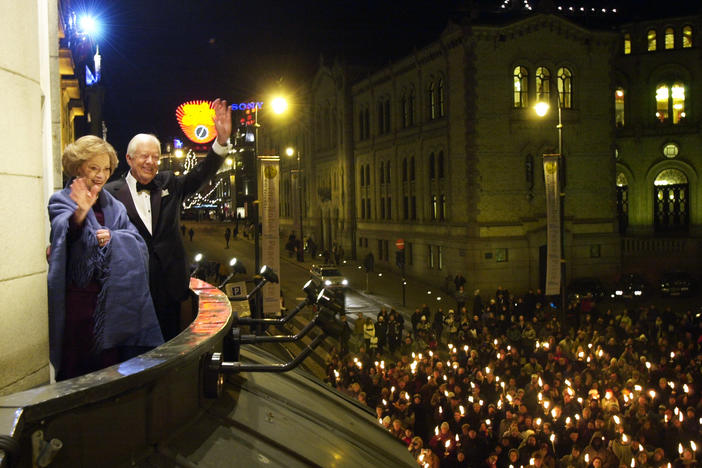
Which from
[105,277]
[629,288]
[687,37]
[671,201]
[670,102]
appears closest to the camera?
[105,277]

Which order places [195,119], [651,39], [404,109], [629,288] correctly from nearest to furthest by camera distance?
[629,288] → [651,39] → [404,109] → [195,119]

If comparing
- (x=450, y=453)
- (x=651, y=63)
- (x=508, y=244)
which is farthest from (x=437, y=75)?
(x=450, y=453)

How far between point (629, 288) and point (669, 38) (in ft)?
70.2

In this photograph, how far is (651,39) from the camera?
47344 mm

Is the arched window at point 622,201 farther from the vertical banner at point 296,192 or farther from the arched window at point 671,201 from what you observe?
the vertical banner at point 296,192

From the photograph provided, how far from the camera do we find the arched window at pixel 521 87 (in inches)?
1570

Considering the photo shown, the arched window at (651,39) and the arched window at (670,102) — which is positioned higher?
the arched window at (651,39)

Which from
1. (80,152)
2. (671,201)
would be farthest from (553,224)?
(671,201)

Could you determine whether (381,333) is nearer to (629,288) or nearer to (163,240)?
(629,288)

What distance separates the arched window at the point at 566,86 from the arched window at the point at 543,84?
2.73 feet

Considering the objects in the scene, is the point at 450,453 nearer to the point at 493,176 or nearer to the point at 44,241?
the point at 44,241

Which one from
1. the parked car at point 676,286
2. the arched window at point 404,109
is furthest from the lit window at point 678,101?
the arched window at point 404,109

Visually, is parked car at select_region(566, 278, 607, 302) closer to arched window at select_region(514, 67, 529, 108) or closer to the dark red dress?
arched window at select_region(514, 67, 529, 108)

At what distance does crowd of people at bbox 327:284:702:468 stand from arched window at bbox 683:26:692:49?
31667 millimetres
